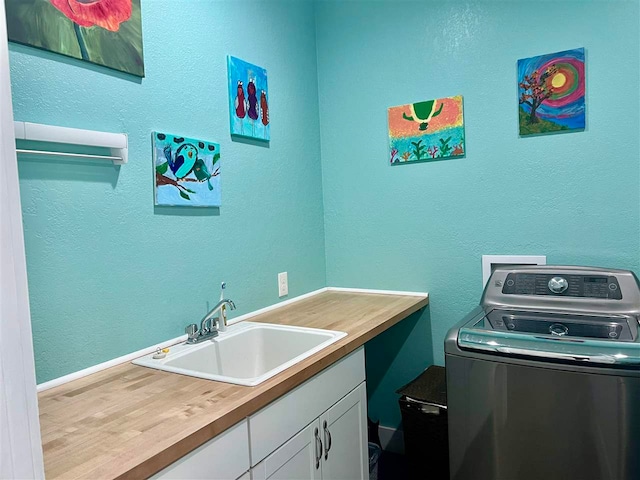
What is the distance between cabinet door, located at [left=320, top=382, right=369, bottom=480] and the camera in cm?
157

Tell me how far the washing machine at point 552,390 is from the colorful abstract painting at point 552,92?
2.34ft

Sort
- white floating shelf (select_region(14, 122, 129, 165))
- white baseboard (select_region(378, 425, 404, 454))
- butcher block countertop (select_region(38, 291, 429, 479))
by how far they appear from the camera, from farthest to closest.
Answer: white baseboard (select_region(378, 425, 404, 454)) < white floating shelf (select_region(14, 122, 129, 165)) < butcher block countertop (select_region(38, 291, 429, 479))

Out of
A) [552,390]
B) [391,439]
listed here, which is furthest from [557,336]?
[391,439]

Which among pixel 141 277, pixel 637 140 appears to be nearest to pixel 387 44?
pixel 637 140

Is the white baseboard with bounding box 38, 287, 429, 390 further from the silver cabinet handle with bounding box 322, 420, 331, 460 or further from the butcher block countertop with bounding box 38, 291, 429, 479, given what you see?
the silver cabinet handle with bounding box 322, 420, 331, 460

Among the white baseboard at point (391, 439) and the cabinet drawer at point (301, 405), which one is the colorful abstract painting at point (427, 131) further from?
the white baseboard at point (391, 439)

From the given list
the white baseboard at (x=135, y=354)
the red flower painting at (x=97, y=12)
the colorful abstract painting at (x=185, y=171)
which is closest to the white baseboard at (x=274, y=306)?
the white baseboard at (x=135, y=354)

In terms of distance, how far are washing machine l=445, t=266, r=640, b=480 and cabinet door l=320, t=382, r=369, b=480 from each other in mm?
351

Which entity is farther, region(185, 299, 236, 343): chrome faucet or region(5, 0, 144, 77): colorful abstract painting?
region(185, 299, 236, 343): chrome faucet

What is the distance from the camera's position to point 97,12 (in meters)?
1.43

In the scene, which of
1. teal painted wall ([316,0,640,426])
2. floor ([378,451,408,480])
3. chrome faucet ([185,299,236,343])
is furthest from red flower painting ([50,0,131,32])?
floor ([378,451,408,480])

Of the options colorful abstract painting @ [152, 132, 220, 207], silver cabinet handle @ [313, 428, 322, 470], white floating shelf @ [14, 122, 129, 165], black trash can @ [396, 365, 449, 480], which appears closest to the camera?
white floating shelf @ [14, 122, 129, 165]

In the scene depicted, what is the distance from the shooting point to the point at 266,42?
2.24 metres

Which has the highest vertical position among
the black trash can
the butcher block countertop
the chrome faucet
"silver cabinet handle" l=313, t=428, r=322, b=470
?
the chrome faucet
